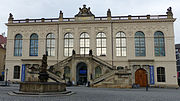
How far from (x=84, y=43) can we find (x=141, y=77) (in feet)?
42.7

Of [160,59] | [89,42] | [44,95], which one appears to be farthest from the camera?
[89,42]

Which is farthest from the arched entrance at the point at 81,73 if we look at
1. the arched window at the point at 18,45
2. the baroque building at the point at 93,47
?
the arched window at the point at 18,45

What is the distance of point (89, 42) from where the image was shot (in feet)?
124

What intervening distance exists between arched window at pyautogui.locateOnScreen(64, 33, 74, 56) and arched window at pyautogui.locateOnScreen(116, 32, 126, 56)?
9.30m

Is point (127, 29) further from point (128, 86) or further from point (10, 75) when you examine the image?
point (10, 75)

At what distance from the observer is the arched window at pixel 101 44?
37.1m

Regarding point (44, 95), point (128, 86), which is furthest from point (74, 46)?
point (44, 95)

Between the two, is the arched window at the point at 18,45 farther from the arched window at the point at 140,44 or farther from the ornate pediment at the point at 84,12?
the arched window at the point at 140,44

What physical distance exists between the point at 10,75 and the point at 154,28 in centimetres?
3101

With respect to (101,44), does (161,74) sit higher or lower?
lower

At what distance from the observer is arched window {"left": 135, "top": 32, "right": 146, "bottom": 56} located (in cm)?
3631

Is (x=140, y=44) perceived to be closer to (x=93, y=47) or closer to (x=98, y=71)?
(x=93, y=47)

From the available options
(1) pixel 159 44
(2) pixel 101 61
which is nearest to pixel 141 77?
(1) pixel 159 44

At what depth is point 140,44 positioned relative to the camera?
36.6 meters
